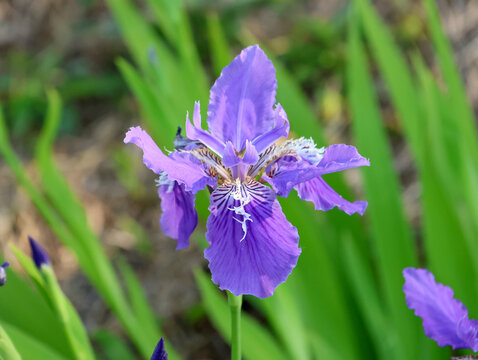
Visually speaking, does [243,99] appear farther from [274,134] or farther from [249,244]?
[249,244]

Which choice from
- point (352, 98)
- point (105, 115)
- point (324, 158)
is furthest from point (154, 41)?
point (105, 115)

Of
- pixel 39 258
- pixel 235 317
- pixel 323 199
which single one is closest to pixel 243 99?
pixel 323 199

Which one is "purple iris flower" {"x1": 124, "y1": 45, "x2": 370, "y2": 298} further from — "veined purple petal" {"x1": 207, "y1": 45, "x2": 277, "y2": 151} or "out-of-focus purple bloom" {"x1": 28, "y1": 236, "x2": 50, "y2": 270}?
→ "out-of-focus purple bloom" {"x1": 28, "y1": 236, "x2": 50, "y2": 270}

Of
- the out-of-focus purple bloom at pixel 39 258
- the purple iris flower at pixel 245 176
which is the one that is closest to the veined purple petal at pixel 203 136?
the purple iris flower at pixel 245 176

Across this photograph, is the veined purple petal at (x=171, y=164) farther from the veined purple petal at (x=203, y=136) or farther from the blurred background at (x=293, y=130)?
the blurred background at (x=293, y=130)

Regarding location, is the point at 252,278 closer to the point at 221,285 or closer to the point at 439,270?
the point at 221,285

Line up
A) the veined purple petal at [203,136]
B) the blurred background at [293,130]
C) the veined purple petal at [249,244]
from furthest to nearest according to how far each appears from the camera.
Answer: the blurred background at [293,130] → the veined purple petal at [203,136] → the veined purple petal at [249,244]

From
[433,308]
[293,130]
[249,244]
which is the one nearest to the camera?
[249,244]
